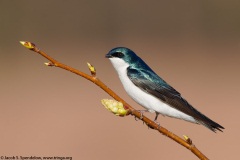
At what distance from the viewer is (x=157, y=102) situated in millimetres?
3000

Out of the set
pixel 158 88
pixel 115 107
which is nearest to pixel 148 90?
pixel 158 88

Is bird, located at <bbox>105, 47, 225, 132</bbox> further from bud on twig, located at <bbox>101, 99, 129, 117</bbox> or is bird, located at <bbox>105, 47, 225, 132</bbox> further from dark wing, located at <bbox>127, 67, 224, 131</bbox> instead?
bud on twig, located at <bbox>101, 99, 129, 117</bbox>

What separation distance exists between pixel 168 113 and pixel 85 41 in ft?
22.7

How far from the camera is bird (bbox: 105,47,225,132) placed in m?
2.95

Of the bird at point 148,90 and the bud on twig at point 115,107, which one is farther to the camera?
the bird at point 148,90

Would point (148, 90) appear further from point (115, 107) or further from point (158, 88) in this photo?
point (115, 107)

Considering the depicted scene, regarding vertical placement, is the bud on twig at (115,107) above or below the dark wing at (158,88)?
below

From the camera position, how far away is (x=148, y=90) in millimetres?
3033

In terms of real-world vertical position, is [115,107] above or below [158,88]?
below

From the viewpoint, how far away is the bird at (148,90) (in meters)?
2.95

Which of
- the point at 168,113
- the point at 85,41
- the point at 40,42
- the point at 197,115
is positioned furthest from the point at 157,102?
the point at 85,41

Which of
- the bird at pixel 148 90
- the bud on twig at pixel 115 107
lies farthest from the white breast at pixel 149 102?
the bud on twig at pixel 115 107

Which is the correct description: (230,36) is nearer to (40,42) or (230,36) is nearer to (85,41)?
(85,41)

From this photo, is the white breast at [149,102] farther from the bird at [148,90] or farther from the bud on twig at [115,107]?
the bud on twig at [115,107]
